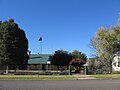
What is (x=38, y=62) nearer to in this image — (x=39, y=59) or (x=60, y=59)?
(x=39, y=59)

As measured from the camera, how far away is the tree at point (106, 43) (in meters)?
73.4

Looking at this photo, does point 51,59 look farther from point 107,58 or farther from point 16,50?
point 16,50

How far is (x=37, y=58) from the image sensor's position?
10912 cm

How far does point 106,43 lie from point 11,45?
24.5 m

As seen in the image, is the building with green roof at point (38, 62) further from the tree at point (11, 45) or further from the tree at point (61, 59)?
the tree at point (11, 45)

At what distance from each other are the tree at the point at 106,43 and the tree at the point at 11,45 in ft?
68.8

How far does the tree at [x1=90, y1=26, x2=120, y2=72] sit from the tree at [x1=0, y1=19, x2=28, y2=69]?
68.8 feet

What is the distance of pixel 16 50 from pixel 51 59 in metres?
33.5

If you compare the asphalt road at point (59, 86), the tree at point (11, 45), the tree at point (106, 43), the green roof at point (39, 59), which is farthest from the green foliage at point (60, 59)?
the asphalt road at point (59, 86)

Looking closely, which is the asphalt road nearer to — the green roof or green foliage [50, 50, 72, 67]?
green foliage [50, 50, 72, 67]

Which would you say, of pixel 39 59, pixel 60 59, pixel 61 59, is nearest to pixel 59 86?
pixel 60 59

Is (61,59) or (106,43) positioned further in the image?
(61,59)

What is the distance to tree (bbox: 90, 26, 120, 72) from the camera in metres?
73.4

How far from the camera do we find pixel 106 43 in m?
74.3
